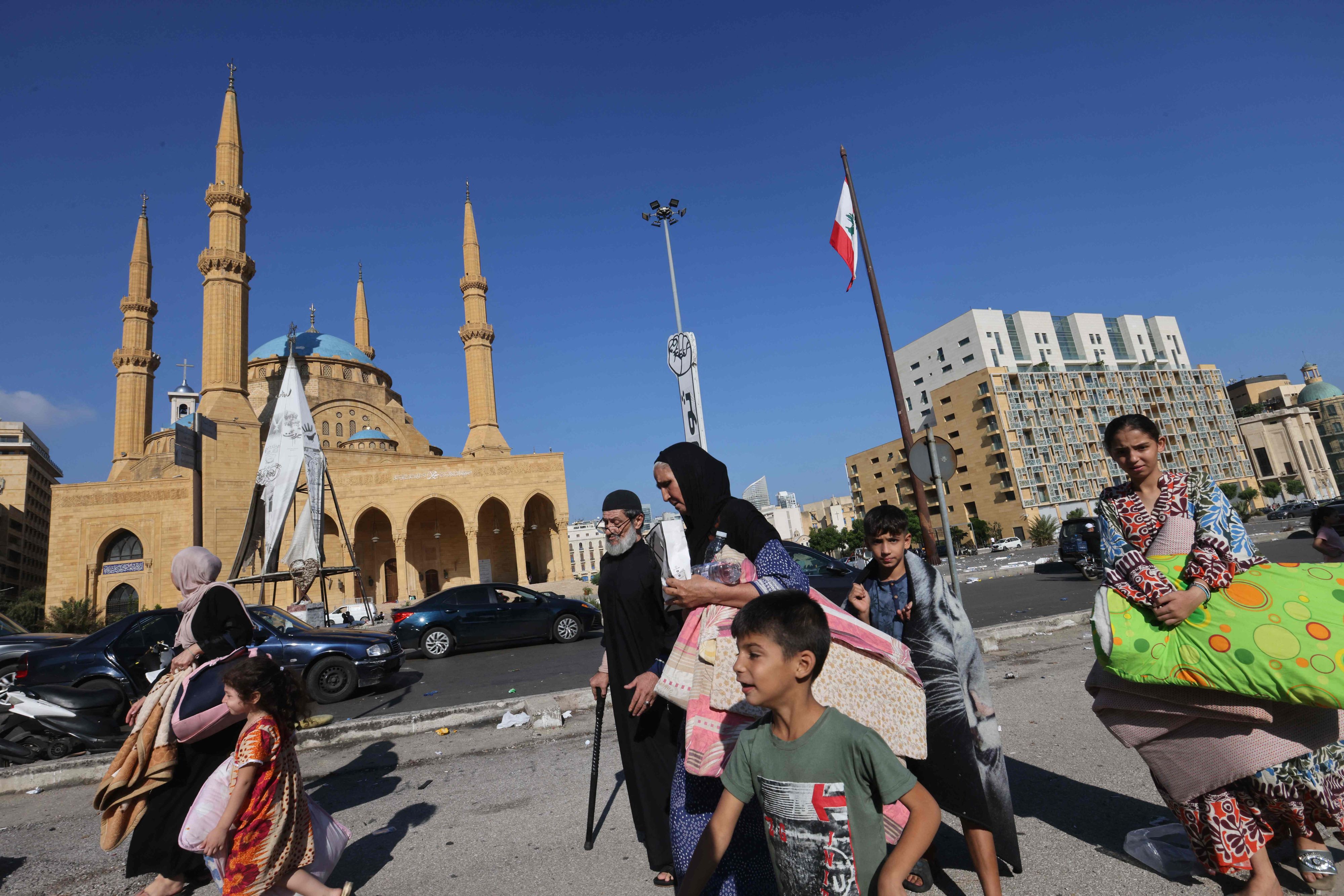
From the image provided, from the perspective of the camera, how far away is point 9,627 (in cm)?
1086

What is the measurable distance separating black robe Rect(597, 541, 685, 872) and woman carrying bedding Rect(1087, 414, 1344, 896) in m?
1.66

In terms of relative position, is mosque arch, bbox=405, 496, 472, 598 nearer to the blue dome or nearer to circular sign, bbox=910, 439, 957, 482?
the blue dome

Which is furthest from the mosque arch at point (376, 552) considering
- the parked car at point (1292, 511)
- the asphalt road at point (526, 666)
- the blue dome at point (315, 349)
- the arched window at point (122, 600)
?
the parked car at point (1292, 511)

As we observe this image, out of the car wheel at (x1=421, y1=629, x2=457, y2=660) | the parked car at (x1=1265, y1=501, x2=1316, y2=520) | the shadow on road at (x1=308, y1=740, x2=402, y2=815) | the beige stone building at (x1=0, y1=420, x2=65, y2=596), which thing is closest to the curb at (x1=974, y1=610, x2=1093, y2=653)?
the shadow on road at (x1=308, y1=740, x2=402, y2=815)

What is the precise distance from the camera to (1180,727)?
2303mm

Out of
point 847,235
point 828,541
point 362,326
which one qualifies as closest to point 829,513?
point 828,541

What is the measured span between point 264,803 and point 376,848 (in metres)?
1.04

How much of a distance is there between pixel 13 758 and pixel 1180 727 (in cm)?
852

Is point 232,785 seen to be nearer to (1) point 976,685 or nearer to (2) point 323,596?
(1) point 976,685

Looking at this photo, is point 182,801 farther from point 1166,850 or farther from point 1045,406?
point 1045,406

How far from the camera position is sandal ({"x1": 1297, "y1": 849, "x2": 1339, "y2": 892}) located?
2.21m

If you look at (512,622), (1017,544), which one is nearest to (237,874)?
(512,622)

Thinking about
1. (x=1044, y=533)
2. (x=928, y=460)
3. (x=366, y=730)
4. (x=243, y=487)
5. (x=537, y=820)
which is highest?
(x=243, y=487)

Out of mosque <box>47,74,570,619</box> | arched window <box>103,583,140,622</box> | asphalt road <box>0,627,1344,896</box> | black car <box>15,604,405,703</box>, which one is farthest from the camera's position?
arched window <box>103,583,140,622</box>
